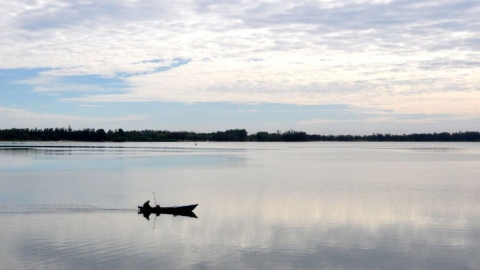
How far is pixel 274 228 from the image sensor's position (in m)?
18.5

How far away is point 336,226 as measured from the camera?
18984 mm

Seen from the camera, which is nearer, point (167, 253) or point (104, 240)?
point (167, 253)

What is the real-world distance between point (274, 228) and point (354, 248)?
12.4ft

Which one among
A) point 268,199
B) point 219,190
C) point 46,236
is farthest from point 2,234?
Result: point 219,190

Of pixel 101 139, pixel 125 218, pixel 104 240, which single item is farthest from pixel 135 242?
pixel 101 139

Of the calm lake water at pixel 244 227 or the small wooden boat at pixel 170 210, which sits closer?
the calm lake water at pixel 244 227

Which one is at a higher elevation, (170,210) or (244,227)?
(170,210)

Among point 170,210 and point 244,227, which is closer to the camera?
point 244,227

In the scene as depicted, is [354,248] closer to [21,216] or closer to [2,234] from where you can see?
[2,234]

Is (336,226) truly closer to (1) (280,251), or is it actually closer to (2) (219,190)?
(1) (280,251)

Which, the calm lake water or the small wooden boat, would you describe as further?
the small wooden boat

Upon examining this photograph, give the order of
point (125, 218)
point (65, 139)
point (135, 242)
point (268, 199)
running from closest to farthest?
point (135, 242)
point (125, 218)
point (268, 199)
point (65, 139)

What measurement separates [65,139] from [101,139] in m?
14.0

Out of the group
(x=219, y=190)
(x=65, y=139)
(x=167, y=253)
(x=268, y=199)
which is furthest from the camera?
(x=65, y=139)
